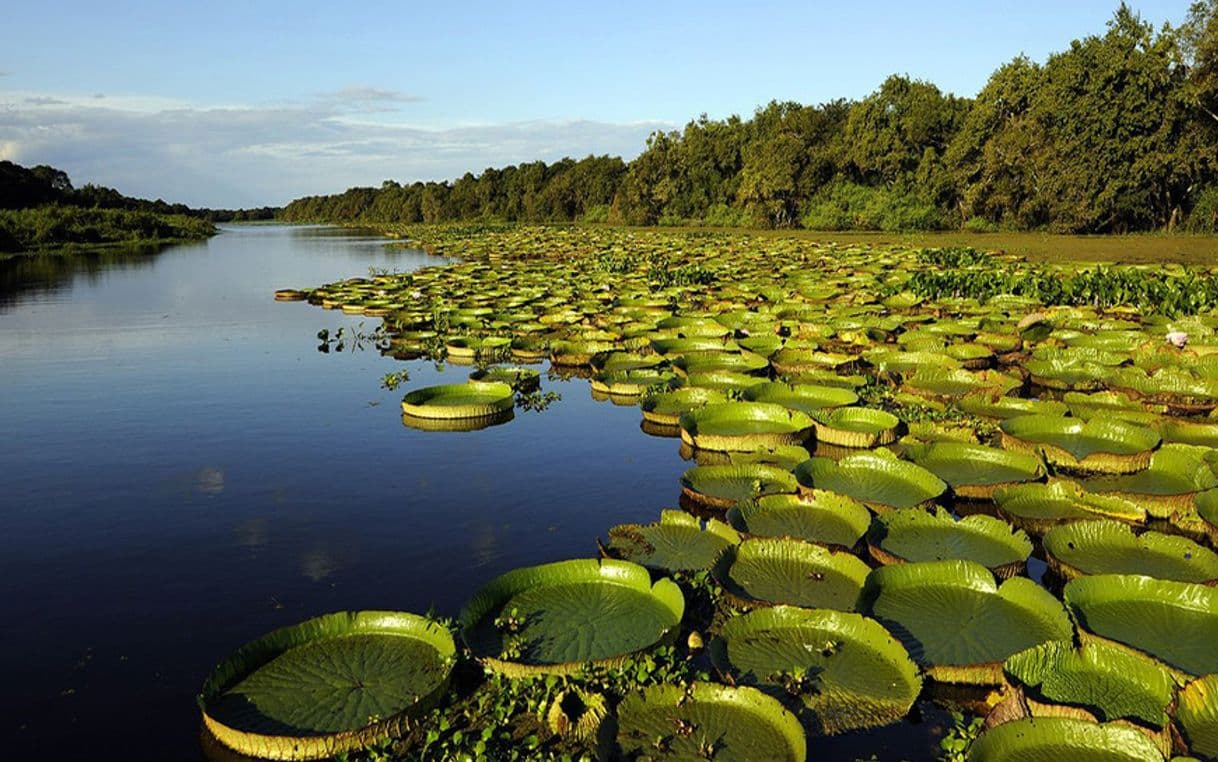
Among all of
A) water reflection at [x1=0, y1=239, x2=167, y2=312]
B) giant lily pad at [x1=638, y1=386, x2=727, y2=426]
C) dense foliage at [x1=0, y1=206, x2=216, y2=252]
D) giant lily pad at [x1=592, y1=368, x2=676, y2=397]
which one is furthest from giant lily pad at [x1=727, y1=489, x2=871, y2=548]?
dense foliage at [x1=0, y1=206, x2=216, y2=252]

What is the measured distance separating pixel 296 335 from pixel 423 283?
705cm

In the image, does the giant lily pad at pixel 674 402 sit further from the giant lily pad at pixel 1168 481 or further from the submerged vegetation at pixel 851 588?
the giant lily pad at pixel 1168 481

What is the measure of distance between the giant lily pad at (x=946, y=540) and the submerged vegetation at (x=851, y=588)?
0.03 m

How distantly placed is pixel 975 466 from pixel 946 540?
70.3 inches

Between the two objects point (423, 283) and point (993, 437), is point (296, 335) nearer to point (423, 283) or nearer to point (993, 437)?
point (423, 283)

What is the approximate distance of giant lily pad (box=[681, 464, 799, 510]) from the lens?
6801 mm

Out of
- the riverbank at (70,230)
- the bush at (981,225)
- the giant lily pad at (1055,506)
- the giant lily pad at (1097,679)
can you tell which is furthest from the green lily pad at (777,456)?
the riverbank at (70,230)

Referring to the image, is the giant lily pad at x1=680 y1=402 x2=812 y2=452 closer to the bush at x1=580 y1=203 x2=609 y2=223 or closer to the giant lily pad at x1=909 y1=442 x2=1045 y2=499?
the giant lily pad at x1=909 y1=442 x2=1045 y2=499

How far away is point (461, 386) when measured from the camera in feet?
34.5

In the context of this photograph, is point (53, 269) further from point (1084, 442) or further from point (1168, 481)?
point (1168, 481)

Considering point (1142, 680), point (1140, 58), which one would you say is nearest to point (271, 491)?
point (1142, 680)

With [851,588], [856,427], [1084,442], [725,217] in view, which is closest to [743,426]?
[856,427]

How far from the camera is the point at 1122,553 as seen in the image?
5.54 m

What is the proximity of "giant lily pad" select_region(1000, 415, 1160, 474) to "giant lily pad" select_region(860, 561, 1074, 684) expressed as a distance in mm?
2656
